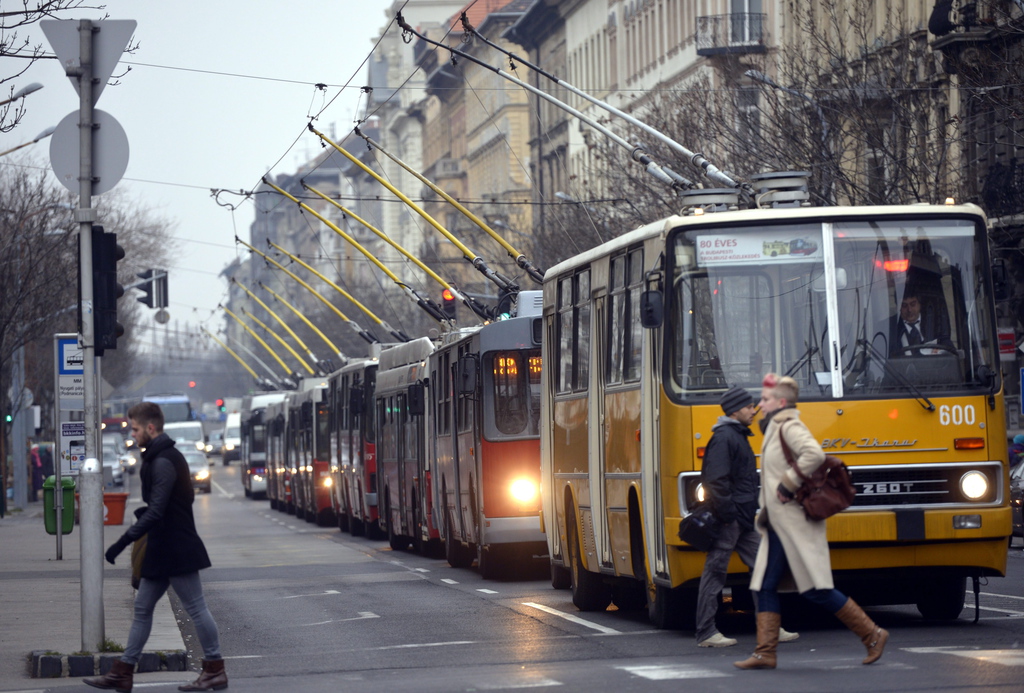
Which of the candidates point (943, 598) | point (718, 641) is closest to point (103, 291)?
point (718, 641)

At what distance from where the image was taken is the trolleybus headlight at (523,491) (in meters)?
21.2

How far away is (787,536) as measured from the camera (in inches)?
416

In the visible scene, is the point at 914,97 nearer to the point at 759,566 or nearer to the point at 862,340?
the point at 862,340

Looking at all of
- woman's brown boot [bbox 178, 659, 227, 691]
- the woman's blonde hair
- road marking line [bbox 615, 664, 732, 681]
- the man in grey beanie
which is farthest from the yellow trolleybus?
woman's brown boot [bbox 178, 659, 227, 691]

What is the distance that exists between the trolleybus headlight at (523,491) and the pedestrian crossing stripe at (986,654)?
9.74 meters

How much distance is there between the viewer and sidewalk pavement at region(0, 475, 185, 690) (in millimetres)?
13539

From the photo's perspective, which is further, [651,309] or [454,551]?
[454,551]

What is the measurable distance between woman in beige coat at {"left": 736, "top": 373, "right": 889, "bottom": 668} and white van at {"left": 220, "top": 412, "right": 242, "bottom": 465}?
3677 inches

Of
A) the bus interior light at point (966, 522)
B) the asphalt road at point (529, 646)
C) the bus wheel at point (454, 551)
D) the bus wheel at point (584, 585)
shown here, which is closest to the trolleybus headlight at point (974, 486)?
the bus interior light at point (966, 522)

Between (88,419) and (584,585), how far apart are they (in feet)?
14.9

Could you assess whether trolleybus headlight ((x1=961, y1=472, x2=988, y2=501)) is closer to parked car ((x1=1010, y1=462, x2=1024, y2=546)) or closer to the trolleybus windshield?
the trolleybus windshield

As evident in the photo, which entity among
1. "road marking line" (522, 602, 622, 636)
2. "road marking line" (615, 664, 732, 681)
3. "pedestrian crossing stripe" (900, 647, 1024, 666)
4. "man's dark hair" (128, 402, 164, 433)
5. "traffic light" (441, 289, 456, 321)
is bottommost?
"road marking line" (615, 664, 732, 681)

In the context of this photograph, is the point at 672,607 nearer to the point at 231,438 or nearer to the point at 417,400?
the point at 417,400

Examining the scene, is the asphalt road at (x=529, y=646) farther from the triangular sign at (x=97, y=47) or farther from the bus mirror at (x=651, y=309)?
the triangular sign at (x=97, y=47)
